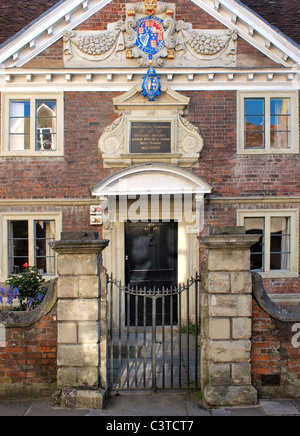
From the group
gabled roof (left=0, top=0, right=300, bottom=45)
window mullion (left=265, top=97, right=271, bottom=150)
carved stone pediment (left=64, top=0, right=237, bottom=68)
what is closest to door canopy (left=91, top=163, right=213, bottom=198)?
window mullion (left=265, top=97, right=271, bottom=150)

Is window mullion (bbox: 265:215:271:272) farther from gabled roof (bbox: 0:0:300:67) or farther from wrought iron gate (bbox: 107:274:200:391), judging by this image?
gabled roof (bbox: 0:0:300:67)

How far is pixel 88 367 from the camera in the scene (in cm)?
483

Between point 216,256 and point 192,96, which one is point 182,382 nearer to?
point 216,256

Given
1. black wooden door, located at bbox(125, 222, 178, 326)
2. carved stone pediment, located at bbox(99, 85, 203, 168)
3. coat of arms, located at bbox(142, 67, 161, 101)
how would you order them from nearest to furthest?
coat of arms, located at bbox(142, 67, 161, 101), carved stone pediment, located at bbox(99, 85, 203, 168), black wooden door, located at bbox(125, 222, 178, 326)

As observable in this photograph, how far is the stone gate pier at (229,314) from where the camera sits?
15.9 feet

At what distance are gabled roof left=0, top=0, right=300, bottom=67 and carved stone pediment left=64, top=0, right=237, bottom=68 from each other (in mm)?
309

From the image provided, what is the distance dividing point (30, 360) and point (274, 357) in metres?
3.49

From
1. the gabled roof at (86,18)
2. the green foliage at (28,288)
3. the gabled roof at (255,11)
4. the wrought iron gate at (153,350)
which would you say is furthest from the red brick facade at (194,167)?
the wrought iron gate at (153,350)

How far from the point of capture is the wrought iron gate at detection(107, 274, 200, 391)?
5.18 meters

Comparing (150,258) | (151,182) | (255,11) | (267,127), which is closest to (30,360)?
(150,258)

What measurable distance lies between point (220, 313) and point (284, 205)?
187 inches

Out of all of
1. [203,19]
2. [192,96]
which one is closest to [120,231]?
[192,96]

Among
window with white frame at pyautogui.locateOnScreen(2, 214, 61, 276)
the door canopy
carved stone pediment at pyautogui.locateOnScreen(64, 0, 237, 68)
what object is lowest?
window with white frame at pyautogui.locateOnScreen(2, 214, 61, 276)

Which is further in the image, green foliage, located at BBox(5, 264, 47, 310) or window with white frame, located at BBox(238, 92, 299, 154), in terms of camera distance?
window with white frame, located at BBox(238, 92, 299, 154)
